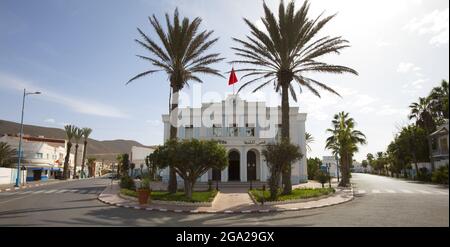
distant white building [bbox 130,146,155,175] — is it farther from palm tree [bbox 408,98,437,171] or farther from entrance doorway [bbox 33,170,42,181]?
palm tree [bbox 408,98,437,171]

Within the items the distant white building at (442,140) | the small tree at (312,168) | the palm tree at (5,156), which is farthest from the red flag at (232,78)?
the palm tree at (5,156)

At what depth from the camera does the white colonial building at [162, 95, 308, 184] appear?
40.6 meters

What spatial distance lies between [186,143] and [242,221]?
7.88 metres

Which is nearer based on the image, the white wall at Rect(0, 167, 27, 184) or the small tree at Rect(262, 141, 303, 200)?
the small tree at Rect(262, 141, 303, 200)

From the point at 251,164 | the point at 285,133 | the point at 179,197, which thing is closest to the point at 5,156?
the point at 251,164

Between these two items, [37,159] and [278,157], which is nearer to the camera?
[278,157]

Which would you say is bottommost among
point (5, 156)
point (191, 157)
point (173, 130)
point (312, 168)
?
point (312, 168)

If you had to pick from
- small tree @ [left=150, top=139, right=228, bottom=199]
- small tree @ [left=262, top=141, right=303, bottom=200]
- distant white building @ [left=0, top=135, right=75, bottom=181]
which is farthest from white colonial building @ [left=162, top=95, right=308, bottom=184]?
distant white building @ [left=0, top=135, right=75, bottom=181]

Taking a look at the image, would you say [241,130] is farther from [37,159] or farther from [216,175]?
[37,159]

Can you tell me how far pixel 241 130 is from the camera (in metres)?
42.4

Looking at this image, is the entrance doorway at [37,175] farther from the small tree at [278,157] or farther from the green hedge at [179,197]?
the small tree at [278,157]

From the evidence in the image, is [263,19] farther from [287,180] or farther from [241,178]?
[241,178]

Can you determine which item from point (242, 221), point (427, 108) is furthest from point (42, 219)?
point (427, 108)

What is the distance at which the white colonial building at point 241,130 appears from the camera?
4062 cm
